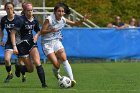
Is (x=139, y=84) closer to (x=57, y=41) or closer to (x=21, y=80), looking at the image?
(x=57, y=41)

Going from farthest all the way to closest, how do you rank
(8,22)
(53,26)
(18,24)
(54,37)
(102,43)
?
(102,43) < (8,22) < (18,24) < (54,37) < (53,26)

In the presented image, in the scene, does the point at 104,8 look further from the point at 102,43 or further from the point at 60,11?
the point at 60,11

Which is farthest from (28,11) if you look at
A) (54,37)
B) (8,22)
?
(8,22)

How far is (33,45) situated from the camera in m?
14.3

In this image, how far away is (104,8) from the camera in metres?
40.3

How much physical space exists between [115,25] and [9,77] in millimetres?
12260

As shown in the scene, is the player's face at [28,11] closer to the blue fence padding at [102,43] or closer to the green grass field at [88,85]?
the green grass field at [88,85]

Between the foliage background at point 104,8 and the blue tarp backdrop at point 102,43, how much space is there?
11798 mm

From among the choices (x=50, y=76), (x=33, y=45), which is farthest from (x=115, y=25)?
(x=33, y=45)

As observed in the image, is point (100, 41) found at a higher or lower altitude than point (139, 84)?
lower

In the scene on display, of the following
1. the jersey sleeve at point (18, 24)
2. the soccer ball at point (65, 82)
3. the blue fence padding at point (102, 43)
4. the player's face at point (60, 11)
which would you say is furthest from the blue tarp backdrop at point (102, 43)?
the soccer ball at point (65, 82)

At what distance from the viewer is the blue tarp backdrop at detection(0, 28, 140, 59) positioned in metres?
26.2

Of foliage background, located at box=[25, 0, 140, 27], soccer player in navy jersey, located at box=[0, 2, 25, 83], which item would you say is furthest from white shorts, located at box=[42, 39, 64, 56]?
foliage background, located at box=[25, 0, 140, 27]

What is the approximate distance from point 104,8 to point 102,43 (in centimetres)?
1408
